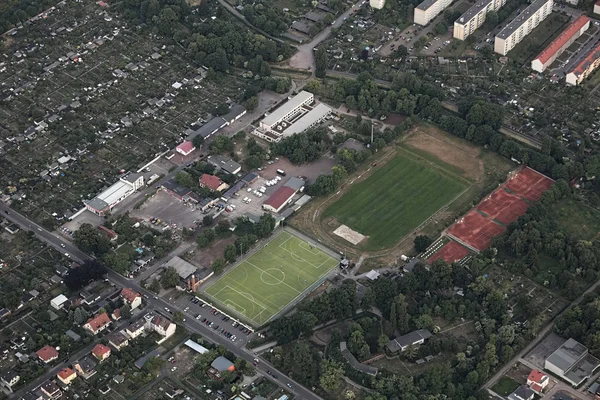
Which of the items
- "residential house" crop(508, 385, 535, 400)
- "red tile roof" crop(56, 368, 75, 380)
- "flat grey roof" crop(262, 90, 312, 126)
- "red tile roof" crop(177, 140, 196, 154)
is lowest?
"residential house" crop(508, 385, 535, 400)

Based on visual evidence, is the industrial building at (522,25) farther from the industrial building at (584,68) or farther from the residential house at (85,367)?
the residential house at (85,367)

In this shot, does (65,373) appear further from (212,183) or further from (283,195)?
(283,195)

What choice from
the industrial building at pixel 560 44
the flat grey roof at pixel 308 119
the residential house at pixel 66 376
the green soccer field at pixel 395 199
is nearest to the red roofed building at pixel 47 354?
the residential house at pixel 66 376

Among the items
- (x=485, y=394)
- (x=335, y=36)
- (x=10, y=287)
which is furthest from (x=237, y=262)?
(x=335, y=36)

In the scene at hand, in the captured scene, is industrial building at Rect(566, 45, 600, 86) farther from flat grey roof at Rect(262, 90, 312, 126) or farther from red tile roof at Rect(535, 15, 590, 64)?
flat grey roof at Rect(262, 90, 312, 126)

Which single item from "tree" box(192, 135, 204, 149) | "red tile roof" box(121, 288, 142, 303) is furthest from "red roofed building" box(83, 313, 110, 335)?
"tree" box(192, 135, 204, 149)
